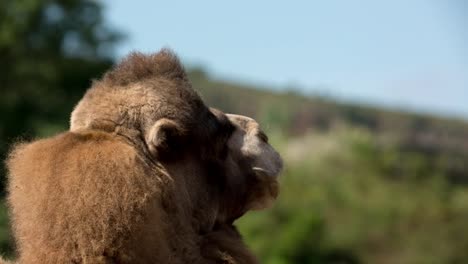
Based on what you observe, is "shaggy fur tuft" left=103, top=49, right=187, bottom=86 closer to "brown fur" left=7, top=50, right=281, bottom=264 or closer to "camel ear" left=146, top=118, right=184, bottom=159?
"brown fur" left=7, top=50, right=281, bottom=264

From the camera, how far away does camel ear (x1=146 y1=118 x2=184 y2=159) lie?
5004 millimetres

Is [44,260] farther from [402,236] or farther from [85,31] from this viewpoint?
[402,236]

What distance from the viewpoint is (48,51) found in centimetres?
3912

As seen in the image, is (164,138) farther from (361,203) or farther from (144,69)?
(361,203)

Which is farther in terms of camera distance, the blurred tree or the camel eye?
the blurred tree

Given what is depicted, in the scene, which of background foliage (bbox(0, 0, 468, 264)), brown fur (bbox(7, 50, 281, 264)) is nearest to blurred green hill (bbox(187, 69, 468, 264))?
background foliage (bbox(0, 0, 468, 264))

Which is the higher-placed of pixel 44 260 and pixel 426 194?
pixel 44 260

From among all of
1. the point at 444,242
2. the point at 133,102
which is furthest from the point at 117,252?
the point at 444,242

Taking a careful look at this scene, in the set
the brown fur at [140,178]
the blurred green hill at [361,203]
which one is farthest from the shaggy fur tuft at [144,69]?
the blurred green hill at [361,203]

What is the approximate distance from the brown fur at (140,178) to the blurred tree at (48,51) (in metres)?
29.3

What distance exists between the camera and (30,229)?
4.71 m

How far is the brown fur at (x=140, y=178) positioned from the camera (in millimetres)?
4633

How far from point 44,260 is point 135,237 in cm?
42

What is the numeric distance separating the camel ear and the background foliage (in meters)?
18.5
